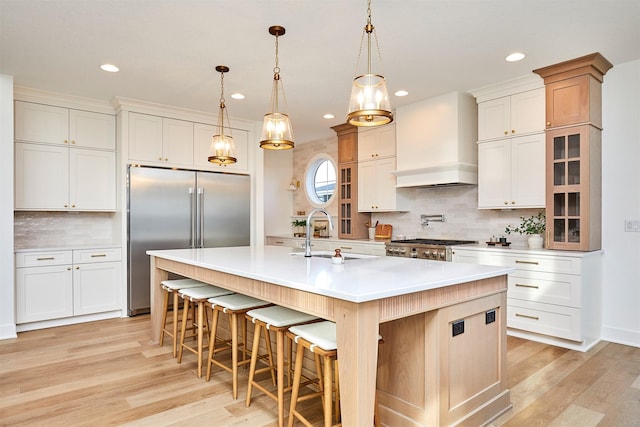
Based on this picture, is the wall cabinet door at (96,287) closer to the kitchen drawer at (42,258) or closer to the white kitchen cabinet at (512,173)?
the kitchen drawer at (42,258)

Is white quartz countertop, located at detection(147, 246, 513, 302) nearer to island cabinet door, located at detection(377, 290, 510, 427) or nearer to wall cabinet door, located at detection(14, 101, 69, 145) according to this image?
island cabinet door, located at detection(377, 290, 510, 427)

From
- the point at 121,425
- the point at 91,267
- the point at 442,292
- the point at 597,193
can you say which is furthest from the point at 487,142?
the point at 91,267

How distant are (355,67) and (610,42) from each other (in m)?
2.04

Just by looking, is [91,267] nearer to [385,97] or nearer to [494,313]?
[385,97]

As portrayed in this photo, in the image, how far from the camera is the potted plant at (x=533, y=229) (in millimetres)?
3904

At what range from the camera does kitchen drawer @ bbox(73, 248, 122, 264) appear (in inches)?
171

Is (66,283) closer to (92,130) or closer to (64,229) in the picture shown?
(64,229)

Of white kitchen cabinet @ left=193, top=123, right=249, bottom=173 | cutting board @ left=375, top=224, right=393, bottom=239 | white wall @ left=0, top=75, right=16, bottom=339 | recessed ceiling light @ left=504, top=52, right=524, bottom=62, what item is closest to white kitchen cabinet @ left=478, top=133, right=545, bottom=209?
recessed ceiling light @ left=504, top=52, right=524, bottom=62

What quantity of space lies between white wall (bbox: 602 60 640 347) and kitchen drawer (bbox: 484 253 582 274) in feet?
1.90

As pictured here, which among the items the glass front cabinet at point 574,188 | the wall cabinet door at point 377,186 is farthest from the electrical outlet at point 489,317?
the wall cabinet door at point 377,186

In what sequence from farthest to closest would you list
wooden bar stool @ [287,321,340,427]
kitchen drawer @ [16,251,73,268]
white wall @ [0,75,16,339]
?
kitchen drawer @ [16,251,73,268], white wall @ [0,75,16,339], wooden bar stool @ [287,321,340,427]

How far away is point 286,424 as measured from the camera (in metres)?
2.23

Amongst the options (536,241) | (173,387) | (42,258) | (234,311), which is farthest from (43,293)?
(536,241)

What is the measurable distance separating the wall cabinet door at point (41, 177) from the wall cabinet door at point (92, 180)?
69 millimetres
